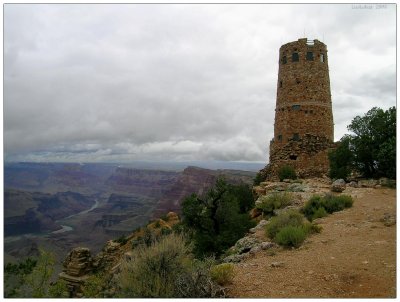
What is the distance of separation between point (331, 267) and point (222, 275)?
8.42ft

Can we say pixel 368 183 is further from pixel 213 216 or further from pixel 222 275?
pixel 222 275

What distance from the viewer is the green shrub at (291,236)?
33.7 ft

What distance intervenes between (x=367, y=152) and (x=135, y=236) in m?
16.2

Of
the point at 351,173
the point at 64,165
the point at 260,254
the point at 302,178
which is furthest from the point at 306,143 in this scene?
the point at 64,165

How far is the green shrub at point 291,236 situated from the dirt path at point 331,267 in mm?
247

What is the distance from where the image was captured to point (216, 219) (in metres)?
14.9

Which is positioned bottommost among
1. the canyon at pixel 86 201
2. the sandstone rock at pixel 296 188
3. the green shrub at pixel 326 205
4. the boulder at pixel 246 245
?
the canyon at pixel 86 201

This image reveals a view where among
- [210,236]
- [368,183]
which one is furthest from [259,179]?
[210,236]

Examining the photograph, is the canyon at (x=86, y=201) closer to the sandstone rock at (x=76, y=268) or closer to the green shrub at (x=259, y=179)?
the green shrub at (x=259, y=179)

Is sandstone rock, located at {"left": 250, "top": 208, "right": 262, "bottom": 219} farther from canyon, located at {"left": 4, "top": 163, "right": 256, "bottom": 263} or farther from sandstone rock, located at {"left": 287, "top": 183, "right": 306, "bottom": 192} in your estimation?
canyon, located at {"left": 4, "top": 163, "right": 256, "bottom": 263}

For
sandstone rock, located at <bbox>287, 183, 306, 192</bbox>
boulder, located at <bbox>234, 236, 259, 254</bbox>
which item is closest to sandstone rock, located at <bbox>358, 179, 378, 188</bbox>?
sandstone rock, located at <bbox>287, 183, 306, 192</bbox>

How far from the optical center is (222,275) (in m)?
7.54

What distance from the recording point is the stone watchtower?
85.1 feet

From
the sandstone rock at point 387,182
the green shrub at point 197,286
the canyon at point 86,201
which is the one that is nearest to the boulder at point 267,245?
the green shrub at point 197,286
